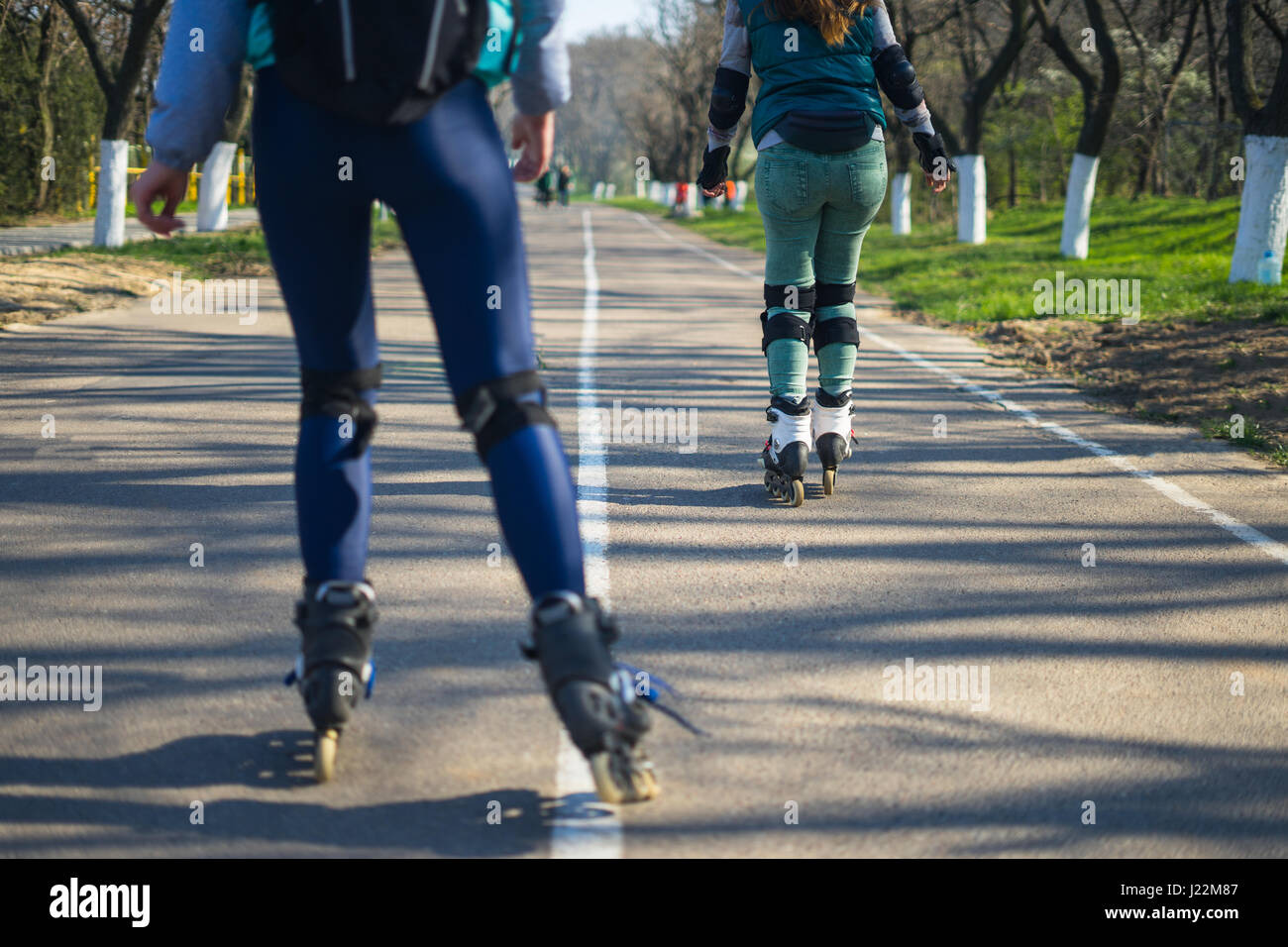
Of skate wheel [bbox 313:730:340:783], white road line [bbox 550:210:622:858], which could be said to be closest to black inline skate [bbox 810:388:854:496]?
white road line [bbox 550:210:622:858]

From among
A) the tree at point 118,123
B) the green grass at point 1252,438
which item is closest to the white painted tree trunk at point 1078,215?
the green grass at point 1252,438

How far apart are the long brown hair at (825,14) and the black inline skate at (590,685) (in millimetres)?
3279

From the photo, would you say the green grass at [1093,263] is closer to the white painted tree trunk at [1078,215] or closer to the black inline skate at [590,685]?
the white painted tree trunk at [1078,215]

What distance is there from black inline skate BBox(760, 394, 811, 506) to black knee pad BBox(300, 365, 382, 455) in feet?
8.71

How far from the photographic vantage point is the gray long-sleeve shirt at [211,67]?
2.71 meters

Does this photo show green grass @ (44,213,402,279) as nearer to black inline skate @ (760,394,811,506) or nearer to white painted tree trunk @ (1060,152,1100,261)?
white painted tree trunk @ (1060,152,1100,261)

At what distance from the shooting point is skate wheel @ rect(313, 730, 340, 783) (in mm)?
2887

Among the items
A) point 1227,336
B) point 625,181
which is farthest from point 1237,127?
point 625,181

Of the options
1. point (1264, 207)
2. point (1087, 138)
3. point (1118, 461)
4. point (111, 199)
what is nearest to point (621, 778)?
point (1118, 461)

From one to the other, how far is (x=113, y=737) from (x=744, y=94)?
12.2 feet

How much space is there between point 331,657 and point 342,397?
57 cm

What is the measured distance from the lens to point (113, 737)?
313 cm

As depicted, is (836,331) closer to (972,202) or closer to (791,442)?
(791,442)
